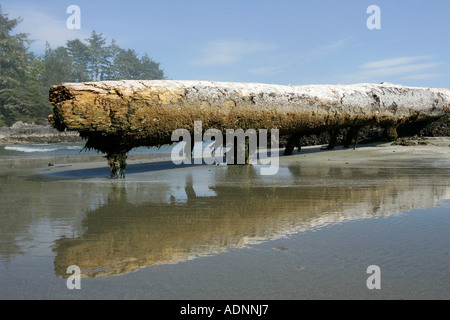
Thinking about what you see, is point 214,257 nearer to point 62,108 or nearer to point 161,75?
point 62,108

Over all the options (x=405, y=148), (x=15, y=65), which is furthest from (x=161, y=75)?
(x=405, y=148)

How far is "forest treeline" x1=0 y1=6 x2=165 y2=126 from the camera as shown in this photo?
49.1 m

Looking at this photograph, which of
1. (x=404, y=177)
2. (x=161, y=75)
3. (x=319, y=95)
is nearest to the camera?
(x=404, y=177)

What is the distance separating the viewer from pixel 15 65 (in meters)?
54.3

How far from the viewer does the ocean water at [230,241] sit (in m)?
2.00

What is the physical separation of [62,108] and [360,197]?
460 centimetres

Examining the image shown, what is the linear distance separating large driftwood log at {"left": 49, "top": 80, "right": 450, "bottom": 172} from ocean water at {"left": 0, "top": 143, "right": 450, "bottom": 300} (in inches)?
55.9

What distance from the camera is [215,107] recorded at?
24.4 feet

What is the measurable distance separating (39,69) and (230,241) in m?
67.5
